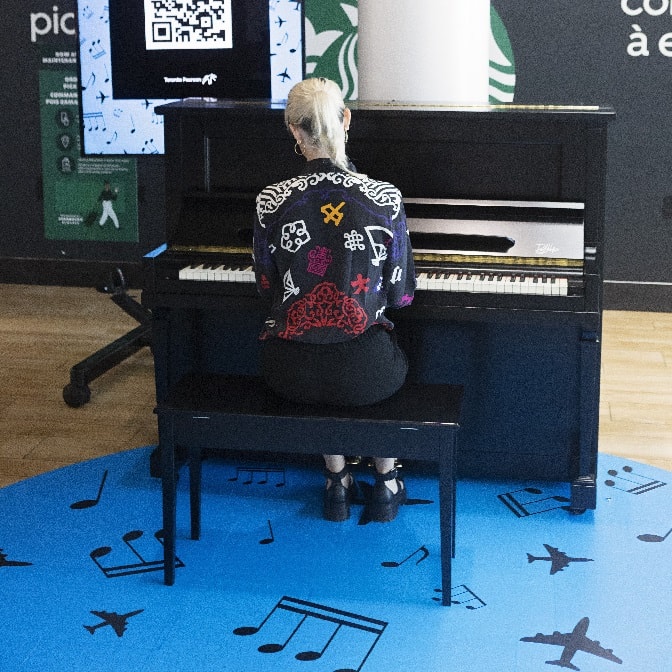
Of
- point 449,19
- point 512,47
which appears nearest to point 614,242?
point 512,47

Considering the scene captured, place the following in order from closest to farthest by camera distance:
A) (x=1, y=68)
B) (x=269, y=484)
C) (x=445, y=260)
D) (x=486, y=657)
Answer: (x=486, y=657)
(x=445, y=260)
(x=269, y=484)
(x=1, y=68)

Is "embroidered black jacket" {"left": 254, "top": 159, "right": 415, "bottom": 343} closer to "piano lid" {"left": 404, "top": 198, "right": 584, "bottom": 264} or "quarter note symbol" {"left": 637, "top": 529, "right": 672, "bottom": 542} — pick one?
"piano lid" {"left": 404, "top": 198, "right": 584, "bottom": 264}

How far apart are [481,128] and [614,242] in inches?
95.9

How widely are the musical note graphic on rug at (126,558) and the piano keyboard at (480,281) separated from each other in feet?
2.61

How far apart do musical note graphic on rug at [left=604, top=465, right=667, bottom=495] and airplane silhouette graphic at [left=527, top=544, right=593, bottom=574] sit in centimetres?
51

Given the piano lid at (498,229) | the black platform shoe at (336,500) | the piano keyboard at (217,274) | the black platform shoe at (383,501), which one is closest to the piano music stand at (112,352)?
the piano keyboard at (217,274)

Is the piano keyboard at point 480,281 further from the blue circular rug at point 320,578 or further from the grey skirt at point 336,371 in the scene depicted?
the blue circular rug at point 320,578

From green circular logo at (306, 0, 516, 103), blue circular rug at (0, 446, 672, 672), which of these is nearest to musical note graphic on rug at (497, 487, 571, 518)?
blue circular rug at (0, 446, 672, 672)

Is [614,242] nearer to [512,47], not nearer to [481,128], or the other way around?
[512,47]

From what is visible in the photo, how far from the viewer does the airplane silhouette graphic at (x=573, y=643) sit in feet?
8.44

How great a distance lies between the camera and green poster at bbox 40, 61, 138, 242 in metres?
5.94

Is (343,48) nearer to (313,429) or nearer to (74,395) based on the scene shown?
(74,395)

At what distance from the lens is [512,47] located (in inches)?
215

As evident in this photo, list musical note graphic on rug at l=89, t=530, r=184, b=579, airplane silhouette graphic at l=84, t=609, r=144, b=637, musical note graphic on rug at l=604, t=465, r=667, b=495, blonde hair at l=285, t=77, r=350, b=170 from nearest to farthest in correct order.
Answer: airplane silhouette graphic at l=84, t=609, r=144, b=637 < blonde hair at l=285, t=77, r=350, b=170 < musical note graphic on rug at l=89, t=530, r=184, b=579 < musical note graphic on rug at l=604, t=465, r=667, b=495
